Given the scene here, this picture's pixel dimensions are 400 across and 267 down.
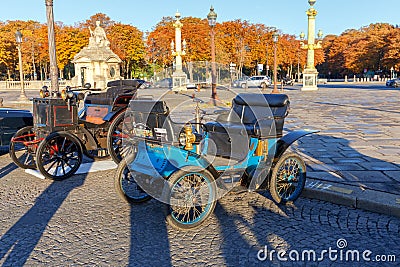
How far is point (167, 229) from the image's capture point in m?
4.36

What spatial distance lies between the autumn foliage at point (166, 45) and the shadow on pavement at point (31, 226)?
139 ft

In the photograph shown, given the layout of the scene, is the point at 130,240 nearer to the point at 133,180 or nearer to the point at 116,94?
the point at 133,180

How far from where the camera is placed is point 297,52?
74125 mm

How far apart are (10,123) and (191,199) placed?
217 inches

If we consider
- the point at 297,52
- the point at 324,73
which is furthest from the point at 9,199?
the point at 324,73

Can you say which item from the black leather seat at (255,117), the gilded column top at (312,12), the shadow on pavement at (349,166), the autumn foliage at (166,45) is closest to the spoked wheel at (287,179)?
the black leather seat at (255,117)

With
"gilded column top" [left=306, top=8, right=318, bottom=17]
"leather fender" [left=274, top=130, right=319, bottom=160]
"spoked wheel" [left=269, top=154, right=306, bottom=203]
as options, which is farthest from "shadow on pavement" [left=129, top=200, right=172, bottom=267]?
"gilded column top" [left=306, top=8, right=318, bottom=17]

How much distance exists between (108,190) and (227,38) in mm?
50199

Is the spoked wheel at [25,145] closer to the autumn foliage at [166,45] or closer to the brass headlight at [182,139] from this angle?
the brass headlight at [182,139]

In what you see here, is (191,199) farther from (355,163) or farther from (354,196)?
(355,163)

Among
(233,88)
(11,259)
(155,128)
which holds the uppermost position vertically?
(233,88)

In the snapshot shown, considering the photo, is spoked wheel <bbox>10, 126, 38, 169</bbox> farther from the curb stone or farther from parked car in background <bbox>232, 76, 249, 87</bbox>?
the curb stone

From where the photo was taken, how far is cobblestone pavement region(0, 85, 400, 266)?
12.2 ft

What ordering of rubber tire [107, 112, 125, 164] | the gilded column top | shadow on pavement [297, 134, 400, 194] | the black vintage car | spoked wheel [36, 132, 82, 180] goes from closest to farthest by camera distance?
shadow on pavement [297, 134, 400, 194] < spoked wheel [36, 132, 82, 180] < the black vintage car < rubber tire [107, 112, 125, 164] < the gilded column top
